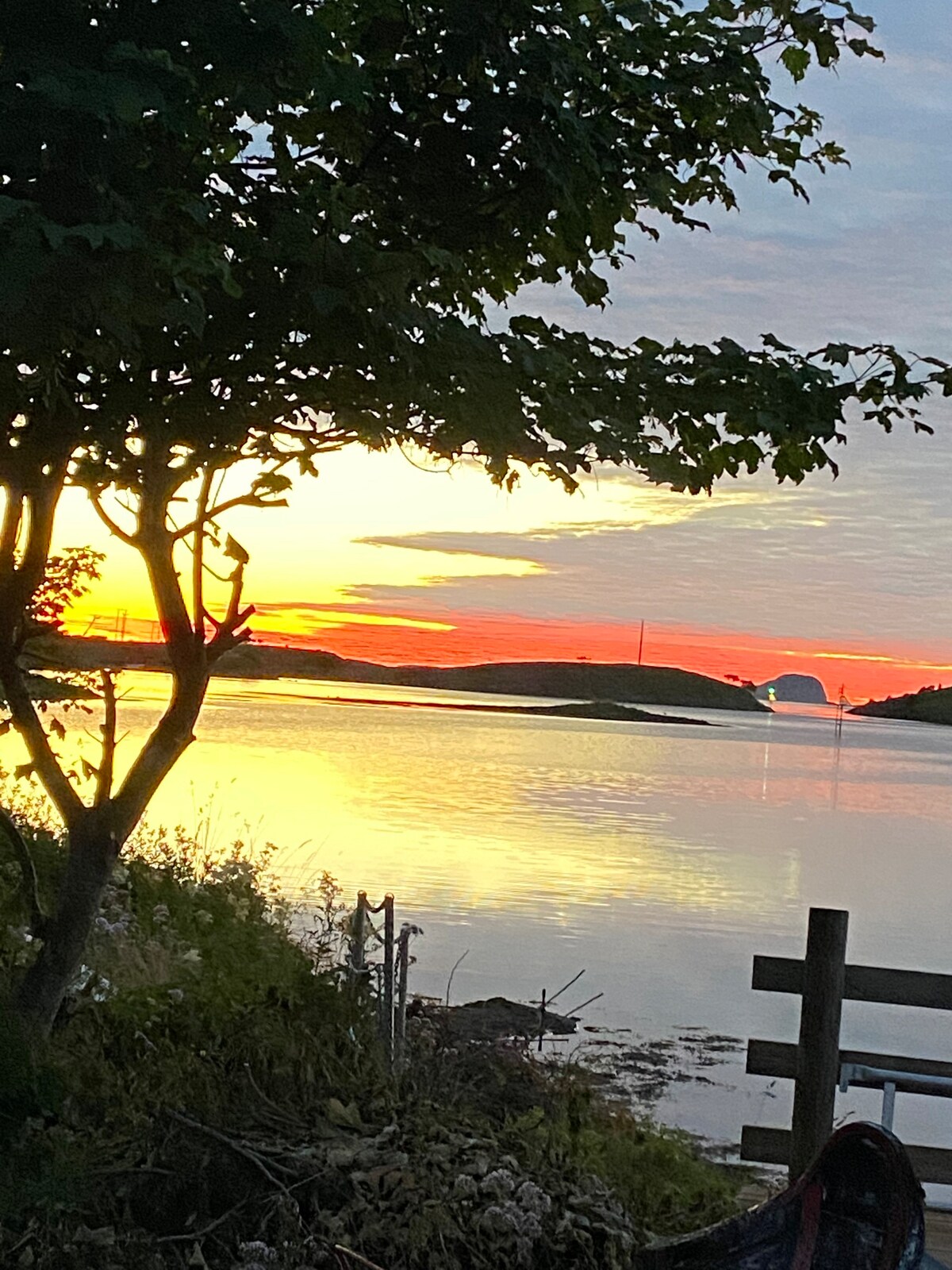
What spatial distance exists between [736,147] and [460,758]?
75819 mm

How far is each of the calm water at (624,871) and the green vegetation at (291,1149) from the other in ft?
17.9

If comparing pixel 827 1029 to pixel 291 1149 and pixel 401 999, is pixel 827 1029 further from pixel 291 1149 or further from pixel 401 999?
pixel 401 999

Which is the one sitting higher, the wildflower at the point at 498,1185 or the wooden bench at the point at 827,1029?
the wooden bench at the point at 827,1029

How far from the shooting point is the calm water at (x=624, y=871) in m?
17.7

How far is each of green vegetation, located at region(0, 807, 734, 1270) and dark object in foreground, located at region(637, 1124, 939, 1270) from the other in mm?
1210

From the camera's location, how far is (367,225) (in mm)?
4977

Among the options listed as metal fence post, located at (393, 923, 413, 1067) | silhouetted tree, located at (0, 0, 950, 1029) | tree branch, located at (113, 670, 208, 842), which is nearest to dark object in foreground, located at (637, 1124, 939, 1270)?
silhouetted tree, located at (0, 0, 950, 1029)

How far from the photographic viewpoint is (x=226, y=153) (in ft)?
16.3

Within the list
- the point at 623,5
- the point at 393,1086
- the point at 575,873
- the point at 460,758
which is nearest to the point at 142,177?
the point at 623,5

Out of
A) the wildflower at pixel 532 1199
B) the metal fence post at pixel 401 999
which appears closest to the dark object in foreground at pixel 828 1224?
the wildflower at pixel 532 1199

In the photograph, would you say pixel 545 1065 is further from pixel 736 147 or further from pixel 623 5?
pixel 623 5

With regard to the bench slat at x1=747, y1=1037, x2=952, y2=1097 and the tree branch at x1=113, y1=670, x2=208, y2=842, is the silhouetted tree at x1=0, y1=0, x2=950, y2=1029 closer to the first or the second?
the tree branch at x1=113, y1=670, x2=208, y2=842

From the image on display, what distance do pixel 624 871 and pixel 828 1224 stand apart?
27412mm

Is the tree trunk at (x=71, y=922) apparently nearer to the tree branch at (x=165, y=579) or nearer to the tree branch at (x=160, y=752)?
the tree branch at (x=160, y=752)
